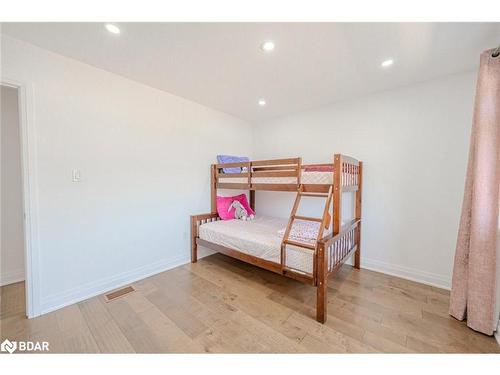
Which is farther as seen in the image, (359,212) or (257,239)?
(359,212)

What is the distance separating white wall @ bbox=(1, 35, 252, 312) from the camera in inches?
70.4

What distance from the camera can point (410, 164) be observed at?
239 cm

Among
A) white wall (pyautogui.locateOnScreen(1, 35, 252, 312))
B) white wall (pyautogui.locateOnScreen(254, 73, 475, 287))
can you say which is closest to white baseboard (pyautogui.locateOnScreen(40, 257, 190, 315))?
white wall (pyautogui.locateOnScreen(1, 35, 252, 312))

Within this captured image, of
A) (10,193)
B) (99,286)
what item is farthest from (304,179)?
(10,193)

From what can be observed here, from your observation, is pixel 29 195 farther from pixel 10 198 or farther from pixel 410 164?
pixel 410 164

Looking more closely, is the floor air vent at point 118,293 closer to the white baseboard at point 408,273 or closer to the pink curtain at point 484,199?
the white baseboard at point 408,273

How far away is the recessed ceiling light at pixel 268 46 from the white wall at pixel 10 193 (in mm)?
2918

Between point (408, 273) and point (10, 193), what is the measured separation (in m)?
4.96

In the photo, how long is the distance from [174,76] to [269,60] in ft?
3.54

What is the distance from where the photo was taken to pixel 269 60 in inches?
73.5

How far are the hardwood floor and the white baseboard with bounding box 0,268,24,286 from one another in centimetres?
14

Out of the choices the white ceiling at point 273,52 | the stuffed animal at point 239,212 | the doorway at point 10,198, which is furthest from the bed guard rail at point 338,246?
the doorway at point 10,198
